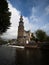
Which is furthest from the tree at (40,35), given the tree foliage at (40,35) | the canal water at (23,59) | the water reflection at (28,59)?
the water reflection at (28,59)

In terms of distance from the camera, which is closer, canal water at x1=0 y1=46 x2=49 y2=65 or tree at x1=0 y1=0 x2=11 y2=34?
tree at x1=0 y1=0 x2=11 y2=34

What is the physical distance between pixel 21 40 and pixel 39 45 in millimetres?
62072

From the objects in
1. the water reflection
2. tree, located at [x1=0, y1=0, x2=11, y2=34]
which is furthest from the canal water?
tree, located at [x1=0, y1=0, x2=11, y2=34]

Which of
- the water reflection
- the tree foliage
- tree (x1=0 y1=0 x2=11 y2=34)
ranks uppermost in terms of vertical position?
the tree foliage

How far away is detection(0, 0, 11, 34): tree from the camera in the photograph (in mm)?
20208

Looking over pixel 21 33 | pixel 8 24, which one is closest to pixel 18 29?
pixel 21 33

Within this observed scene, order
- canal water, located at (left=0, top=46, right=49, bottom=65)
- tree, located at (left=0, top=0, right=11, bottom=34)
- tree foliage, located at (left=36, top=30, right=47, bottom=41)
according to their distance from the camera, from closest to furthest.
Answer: tree, located at (left=0, top=0, right=11, bottom=34) < canal water, located at (left=0, top=46, right=49, bottom=65) < tree foliage, located at (left=36, top=30, right=47, bottom=41)

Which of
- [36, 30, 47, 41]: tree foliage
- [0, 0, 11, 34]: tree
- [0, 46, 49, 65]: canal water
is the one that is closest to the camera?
[0, 0, 11, 34]: tree

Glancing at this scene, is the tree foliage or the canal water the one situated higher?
the tree foliage

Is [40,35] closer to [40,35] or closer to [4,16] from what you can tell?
[40,35]

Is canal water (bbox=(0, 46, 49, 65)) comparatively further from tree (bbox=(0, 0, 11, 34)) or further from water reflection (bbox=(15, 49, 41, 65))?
tree (bbox=(0, 0, 11, 34))

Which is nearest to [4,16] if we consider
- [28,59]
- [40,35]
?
[28,59]

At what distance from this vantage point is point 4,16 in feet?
68.3

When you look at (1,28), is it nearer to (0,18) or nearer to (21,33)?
(0,18)
